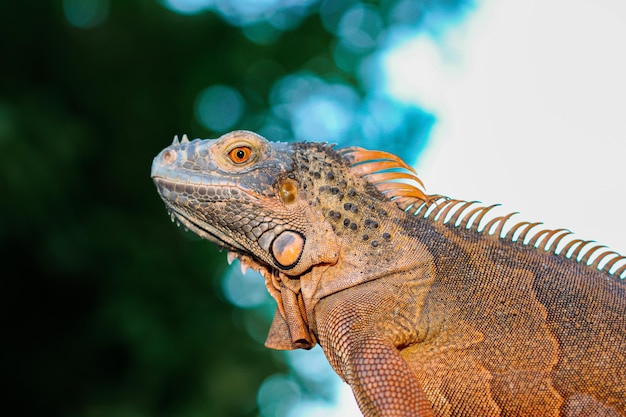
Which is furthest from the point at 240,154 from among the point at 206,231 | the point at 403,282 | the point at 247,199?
the point at 403,282

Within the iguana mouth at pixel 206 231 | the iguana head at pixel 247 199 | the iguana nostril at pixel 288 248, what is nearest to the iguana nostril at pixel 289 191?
the iguana head at pixel 247 199

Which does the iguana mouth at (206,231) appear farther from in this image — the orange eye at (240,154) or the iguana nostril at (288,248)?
the orange eye at (240,154)

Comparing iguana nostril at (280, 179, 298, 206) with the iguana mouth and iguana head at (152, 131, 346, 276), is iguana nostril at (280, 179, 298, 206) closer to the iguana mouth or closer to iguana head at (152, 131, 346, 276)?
iguana head at (152, 131, 346, 276)

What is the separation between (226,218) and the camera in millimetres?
2748

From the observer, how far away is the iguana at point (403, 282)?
2334mm

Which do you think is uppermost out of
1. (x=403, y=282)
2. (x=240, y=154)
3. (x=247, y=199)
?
(x=240, y=154)

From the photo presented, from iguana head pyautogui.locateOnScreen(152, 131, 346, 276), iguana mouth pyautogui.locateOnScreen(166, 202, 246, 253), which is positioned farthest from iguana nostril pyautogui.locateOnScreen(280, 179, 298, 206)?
iguana mouth pyautogui.locateOnScreen(166, 202, 246, 253)

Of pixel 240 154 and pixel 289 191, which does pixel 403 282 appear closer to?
pixel 289 191

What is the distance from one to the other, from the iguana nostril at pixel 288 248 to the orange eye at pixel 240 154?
41cm

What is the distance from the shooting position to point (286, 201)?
276 cm

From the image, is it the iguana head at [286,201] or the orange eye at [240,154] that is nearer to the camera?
the iguana head at [286,201]

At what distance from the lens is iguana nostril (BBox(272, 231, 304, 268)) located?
104 inches

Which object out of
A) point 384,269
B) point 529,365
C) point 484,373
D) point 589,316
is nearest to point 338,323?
point 384,269

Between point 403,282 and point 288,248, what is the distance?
19.8 inches
